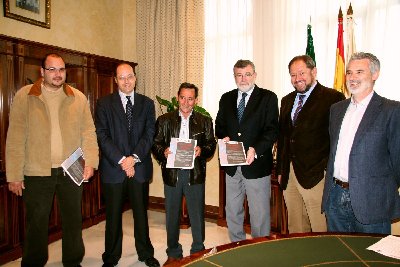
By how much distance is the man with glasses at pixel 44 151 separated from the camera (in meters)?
2.56

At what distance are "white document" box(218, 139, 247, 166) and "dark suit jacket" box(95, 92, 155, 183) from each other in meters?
0.67

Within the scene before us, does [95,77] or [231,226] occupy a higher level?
[95,77]

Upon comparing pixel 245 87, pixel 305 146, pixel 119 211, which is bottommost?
pixel 119 211

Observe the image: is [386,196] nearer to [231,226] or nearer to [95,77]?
[231,226]

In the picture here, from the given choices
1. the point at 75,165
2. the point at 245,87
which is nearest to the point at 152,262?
the point at 75,165

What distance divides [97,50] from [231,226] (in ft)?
10.7

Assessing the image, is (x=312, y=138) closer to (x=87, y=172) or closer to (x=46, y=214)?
(x=87, y=172)

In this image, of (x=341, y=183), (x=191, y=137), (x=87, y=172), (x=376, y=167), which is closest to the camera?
(x=376, y=167)

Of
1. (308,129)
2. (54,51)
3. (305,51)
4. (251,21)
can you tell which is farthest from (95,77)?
(308,129)

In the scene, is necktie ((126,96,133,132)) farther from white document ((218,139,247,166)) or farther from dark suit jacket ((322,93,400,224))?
dark suit jacket ((322,93,400,224))

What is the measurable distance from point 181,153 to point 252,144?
58 cm

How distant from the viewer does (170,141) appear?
2850mm

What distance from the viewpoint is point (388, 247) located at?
139cm

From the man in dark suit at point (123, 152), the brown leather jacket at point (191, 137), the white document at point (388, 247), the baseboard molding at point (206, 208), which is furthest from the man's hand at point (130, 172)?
the baseboard molding at point (206, 208)
